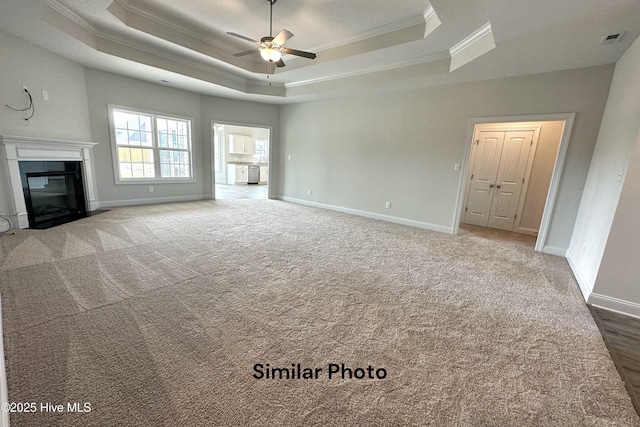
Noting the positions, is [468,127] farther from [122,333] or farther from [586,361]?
[122,333]

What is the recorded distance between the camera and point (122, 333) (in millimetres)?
1745

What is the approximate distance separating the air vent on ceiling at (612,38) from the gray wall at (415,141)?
863 mm

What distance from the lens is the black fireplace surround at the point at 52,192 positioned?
392 centimetres

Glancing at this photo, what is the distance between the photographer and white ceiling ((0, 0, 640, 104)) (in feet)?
8.22

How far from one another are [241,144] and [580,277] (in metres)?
11.1

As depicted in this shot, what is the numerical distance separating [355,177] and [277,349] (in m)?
4.73

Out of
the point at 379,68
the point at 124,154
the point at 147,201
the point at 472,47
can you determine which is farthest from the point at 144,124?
the point at 472,47

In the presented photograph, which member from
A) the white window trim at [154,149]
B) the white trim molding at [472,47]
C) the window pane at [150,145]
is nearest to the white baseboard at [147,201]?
the white window trim at [154,149]

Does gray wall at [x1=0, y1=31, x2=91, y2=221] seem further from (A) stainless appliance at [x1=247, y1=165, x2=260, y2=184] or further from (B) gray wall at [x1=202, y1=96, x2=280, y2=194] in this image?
(A) stainless appliance at [x1=247, y1=165, x2=260, y2=184]

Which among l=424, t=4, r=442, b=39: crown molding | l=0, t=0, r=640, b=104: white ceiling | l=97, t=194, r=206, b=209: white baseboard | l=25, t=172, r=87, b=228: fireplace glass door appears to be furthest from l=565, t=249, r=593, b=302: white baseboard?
l=97, t=194, r=206, b=209: white baseboard

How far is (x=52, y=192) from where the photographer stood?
434 cm

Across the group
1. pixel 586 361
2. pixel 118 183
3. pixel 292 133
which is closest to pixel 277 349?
pixel 586 361

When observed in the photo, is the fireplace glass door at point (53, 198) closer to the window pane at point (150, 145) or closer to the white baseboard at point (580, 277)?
the window pane at point (150, 145)

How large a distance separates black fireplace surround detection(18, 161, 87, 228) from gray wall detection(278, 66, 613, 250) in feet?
14.5
